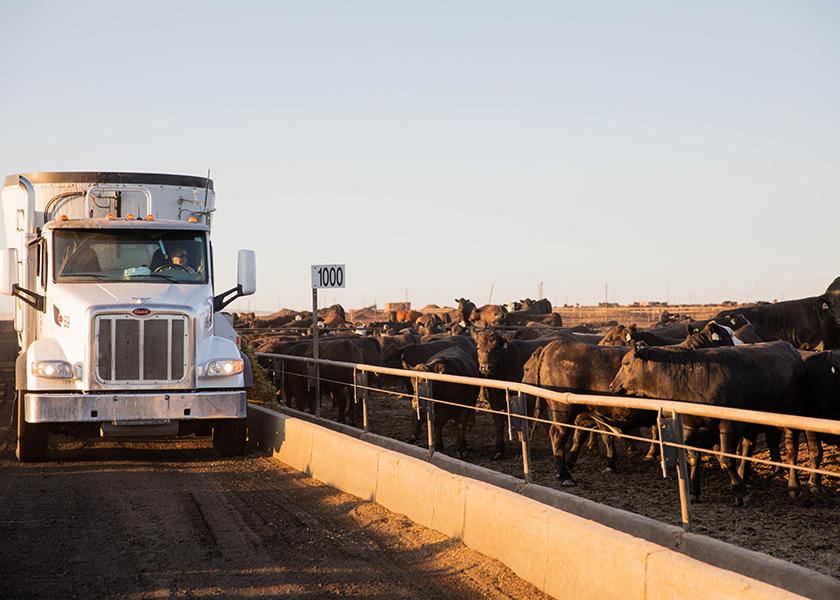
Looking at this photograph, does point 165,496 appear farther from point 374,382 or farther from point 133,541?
point 374,382

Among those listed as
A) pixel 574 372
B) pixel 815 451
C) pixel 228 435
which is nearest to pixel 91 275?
pixel 228 435

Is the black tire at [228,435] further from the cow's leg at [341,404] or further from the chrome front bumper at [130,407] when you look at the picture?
the cow's leg at [341,404]

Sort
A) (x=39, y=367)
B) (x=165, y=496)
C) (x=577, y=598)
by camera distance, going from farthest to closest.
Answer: (x=39, y=367)
(x=165, y=496)
(x=577, y=598)

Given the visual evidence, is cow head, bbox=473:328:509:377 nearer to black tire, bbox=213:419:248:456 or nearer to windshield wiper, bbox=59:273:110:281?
black tire, bbox=213:419:248:456

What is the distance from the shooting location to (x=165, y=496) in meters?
12.2

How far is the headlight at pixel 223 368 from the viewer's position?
1526 cm

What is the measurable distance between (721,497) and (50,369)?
9104 mm

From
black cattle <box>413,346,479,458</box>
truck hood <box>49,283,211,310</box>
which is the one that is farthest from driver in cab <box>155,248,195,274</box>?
black cattle <box>413,346,479,458</box>

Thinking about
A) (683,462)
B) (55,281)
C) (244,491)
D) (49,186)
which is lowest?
(244,491)

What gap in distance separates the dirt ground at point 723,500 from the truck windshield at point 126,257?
5.28m

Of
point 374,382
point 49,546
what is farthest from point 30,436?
point 374,382

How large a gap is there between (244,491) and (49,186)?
23.1 feet

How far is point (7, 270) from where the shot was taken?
50.2 ft

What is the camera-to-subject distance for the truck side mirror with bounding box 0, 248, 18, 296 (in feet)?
50.0
